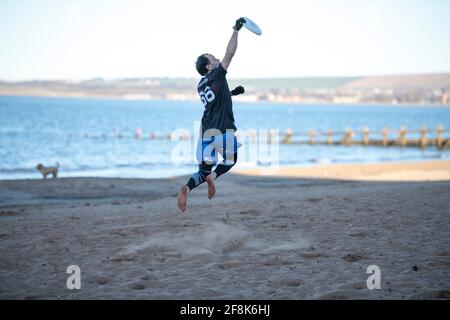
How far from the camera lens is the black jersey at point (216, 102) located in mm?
6689

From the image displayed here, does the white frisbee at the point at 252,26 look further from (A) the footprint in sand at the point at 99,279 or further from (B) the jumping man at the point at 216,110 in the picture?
(A) the footprint in sand at the point at 99,279

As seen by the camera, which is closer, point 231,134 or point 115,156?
point 231,134

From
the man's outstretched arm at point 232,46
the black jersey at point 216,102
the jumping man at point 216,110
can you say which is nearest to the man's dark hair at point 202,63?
the jumping man at point 216,110

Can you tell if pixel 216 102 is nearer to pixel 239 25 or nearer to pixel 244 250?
pixel 239 25

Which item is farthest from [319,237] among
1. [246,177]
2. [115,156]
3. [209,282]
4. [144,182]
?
[115,156]

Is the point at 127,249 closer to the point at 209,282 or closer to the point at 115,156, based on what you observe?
the point at 209,282

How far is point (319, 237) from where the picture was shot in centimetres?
755

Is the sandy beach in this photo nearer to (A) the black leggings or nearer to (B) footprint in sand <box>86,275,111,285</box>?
(B) footprint in sand <box>86,275,111,285</box>

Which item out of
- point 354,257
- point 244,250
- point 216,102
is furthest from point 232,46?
point 354,257

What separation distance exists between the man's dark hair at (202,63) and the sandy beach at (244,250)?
2.19m

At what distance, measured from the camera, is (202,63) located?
686 cm

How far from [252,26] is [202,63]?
0.78 m
